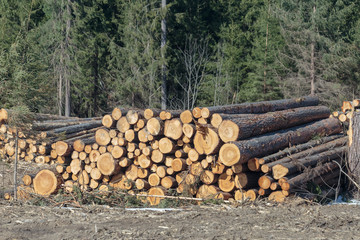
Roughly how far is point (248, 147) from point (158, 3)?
20.6 meters

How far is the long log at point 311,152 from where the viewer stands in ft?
26.6

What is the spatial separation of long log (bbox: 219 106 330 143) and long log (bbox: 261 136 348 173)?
71 centimetres

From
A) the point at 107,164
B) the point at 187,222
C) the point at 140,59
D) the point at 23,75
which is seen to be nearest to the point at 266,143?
the point at 187,222

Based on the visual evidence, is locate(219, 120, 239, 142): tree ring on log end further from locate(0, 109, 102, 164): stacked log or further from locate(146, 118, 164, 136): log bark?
locate(0, 109, 102, 164): stacked log

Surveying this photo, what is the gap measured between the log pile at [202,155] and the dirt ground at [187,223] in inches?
30.7

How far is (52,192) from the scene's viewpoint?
9.35m

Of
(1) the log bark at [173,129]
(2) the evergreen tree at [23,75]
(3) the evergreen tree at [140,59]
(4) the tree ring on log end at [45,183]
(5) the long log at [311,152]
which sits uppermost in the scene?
(3) the evergreen tree at [140,59]

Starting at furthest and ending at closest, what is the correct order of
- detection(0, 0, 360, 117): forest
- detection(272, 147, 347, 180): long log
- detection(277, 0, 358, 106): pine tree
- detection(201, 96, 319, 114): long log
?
detection(0, 0, 360, 117): forest, detection(277, 0, 358, 106): pine tree, detection(201, 96, 319, 114): long log, detection(272, 147, 347, 180): long log


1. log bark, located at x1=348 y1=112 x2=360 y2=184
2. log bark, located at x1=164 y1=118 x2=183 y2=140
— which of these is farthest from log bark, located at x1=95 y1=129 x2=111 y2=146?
log bark, located at x1=348 y1=112 x2=360 y2=184

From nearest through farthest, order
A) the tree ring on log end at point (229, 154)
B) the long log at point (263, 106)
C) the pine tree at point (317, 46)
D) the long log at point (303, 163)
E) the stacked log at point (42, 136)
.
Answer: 1. the tree ring on log end at point (229, 154)
2. the long log at point (303, 163)
3. the long log at point (263, 106)
4. the stacked log at point (42, 136)
5. the pine tree at point (317, 46)

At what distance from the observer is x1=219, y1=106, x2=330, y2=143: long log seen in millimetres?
8148

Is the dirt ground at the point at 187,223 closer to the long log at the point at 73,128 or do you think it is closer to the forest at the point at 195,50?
the long log at the point at 73,128

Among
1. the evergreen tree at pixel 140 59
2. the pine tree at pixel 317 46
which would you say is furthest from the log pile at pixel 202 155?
the evergreen tree at pixel 140 59

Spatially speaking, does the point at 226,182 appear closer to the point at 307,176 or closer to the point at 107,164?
the point at 307,176
